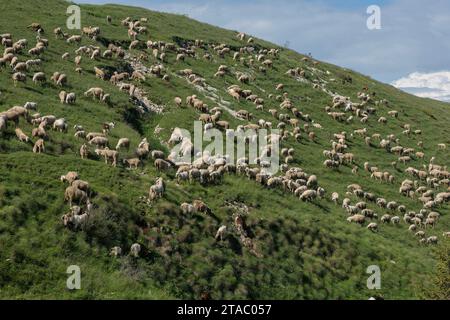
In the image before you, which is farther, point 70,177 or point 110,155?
point 110,155

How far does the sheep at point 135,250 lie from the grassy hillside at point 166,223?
1.29 feet

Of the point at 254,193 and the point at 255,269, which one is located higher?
the point at 254,193

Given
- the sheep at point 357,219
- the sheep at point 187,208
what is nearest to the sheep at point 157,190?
the sheep at point 187,208

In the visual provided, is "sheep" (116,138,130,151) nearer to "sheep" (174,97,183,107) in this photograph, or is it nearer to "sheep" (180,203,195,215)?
"sheep" (180,203,195,215)

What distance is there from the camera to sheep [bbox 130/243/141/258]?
2922cm

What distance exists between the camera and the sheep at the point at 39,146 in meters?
36.3

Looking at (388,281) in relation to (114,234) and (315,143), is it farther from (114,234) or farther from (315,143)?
(315,143)

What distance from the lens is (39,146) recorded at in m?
36.5

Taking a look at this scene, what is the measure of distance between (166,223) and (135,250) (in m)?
4.21

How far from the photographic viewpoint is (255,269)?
33.2 meters

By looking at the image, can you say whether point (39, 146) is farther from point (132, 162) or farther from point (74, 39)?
point (74, 39)

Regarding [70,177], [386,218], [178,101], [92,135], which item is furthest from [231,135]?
[70,177]
